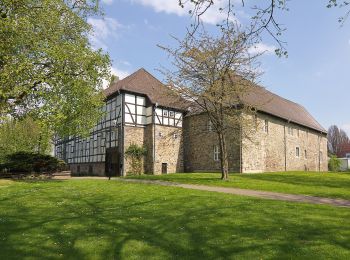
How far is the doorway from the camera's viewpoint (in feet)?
110

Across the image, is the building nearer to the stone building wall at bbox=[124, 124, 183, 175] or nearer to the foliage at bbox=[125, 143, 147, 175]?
the stone building wall at bbox=[124, 124, 183, 175]

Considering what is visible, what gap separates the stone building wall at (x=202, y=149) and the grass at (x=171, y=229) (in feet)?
57.9

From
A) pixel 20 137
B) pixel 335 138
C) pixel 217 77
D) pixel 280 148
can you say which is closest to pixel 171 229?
pixel 217 77

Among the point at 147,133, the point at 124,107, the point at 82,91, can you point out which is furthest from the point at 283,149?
the point at 82,91

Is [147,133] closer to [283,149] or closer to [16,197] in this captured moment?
[283,149]

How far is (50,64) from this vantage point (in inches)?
851

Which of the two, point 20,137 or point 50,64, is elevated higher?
point 50,64

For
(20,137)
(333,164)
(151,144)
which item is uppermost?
(20,137)

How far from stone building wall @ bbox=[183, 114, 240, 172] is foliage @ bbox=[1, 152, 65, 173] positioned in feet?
38.7

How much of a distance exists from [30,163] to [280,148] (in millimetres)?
24355

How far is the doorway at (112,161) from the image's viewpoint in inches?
1324

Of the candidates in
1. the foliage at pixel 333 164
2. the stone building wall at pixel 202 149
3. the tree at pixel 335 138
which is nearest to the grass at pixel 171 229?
the stone building wall at pixel 202 149

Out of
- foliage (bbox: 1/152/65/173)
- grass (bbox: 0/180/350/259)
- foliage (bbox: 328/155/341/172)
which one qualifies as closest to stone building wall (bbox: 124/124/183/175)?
foliage (bbox: 1/152/65/173)

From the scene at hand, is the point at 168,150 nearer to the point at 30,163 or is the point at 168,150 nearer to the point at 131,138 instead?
the point at 131,138
